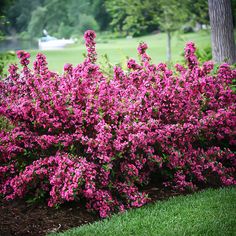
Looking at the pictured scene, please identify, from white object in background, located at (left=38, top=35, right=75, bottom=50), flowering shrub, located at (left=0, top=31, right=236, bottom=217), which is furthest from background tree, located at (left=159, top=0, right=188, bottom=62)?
white object in background, located at (left=38, top=35, right=75, bottom=50)

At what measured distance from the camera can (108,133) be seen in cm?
499

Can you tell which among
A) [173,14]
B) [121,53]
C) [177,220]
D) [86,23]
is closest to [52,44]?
[86,23]

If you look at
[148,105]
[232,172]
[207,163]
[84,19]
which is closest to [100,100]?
[148,105]

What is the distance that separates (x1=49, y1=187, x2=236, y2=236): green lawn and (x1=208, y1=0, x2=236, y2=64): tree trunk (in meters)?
4.50

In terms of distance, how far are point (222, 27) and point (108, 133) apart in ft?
16.1

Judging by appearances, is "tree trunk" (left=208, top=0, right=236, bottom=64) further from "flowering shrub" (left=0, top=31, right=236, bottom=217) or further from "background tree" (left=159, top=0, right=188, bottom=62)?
"background tree" (left=159, top=0, right=188, bottom=62)

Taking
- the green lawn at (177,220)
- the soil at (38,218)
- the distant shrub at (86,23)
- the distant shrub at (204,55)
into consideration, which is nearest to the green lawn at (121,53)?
the distant shrub at (204,55)

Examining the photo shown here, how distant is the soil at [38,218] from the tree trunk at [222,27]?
4.52m

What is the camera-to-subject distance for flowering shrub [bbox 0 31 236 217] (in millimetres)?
5012

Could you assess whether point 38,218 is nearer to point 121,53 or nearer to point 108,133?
point 108,133

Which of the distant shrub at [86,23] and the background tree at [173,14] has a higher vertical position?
the distant shrub at [86,23]

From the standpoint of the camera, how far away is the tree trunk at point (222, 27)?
8.90m

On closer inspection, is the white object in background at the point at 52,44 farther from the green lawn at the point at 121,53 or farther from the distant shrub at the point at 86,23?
the green lawn at the point at 121,53

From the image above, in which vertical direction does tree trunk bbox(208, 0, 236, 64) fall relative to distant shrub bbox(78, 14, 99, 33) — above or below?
below
